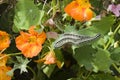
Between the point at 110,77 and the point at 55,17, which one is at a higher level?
the point at 55,17

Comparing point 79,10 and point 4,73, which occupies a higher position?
point 79,10

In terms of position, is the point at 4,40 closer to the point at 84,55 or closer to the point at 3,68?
the point at 3,68

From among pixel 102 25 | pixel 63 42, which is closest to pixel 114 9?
pixel 102 25

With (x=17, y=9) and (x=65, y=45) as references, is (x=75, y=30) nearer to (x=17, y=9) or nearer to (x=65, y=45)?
(x=65, y=45)

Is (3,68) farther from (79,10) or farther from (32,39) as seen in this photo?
(79,10)

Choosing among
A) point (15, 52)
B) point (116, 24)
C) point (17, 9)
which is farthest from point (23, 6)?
point (116, 24)

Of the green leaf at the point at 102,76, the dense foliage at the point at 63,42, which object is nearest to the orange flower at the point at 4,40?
the dense foliage at the point at 63,42

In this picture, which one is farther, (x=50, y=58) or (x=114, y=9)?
(x=114, y=9)
